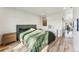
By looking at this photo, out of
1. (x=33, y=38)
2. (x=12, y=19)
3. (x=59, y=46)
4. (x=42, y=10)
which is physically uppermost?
(x=42, y=10)

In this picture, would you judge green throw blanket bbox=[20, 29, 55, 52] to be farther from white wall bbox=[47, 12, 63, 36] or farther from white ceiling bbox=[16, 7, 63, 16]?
white ceiling bbox=[16, 7, 63, 16]

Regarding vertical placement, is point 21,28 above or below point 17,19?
below

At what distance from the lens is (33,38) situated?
1.44 metres

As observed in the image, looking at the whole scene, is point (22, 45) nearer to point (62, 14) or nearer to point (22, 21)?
point (22, 21)

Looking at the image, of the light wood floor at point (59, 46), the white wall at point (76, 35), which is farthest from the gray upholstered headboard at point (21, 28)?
the white wall at point (76, 35)

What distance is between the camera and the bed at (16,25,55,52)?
4.73 ft

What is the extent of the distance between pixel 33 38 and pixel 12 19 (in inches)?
15.1

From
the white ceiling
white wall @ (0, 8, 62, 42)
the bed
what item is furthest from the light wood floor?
the white ceiling

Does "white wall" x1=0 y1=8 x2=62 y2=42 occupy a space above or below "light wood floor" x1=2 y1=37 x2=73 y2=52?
above

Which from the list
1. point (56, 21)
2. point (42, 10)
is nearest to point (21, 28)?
point (42, 10)

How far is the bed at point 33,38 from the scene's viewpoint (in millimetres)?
1440

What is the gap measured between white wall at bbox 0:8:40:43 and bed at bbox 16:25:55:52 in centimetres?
7

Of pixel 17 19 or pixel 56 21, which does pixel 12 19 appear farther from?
pixel 56 21
